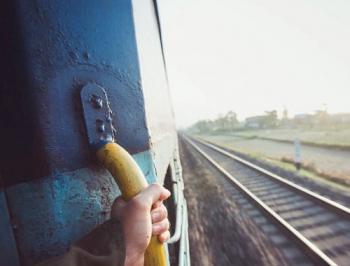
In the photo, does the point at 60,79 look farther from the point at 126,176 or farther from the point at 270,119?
the point at 270,119

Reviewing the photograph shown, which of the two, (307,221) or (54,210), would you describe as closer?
(54,210)

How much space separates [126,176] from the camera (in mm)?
713

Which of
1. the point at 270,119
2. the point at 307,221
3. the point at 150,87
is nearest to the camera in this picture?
the point at 150,87

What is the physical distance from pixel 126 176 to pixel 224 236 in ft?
17.3

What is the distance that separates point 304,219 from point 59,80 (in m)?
6.49

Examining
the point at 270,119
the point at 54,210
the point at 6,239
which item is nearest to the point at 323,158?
the point at 54,210

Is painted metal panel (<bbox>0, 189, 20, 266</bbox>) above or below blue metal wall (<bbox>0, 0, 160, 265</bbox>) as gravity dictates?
below

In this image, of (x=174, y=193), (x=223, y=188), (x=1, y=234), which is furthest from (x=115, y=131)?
(x=223, y=188)

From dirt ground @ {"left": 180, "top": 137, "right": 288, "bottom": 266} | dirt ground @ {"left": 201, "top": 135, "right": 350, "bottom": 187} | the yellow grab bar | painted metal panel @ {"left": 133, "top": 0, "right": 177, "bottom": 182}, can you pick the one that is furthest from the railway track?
the yellow grab bar

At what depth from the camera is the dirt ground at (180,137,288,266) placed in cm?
434

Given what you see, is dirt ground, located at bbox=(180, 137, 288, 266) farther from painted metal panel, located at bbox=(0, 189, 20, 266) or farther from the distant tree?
the distant tree

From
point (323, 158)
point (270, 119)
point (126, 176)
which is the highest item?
point (126, 176)

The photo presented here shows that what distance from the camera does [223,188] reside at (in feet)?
28.9

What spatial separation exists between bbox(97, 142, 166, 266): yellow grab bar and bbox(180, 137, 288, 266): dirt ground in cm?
423
